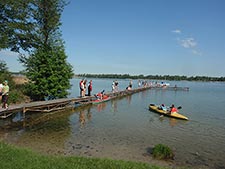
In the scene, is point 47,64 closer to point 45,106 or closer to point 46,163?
point 45,106

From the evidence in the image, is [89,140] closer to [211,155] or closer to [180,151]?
[180,151]

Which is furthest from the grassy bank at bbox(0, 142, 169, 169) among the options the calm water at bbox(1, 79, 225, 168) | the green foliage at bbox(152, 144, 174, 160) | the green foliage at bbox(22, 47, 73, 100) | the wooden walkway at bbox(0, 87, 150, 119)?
the green foliage at bbox(22, 47, 73, 100)

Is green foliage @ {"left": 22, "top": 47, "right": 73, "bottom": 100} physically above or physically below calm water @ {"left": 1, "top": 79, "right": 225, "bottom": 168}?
above

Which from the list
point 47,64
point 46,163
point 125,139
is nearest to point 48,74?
point 47,64

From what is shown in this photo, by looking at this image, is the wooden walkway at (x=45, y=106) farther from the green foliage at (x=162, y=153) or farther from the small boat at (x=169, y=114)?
the green foliage at (x=162, y=153)

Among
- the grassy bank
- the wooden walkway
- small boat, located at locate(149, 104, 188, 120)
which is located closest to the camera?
the grassy bank

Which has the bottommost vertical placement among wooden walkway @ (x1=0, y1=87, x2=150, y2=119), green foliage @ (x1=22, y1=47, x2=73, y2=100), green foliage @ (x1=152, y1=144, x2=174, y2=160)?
green foliage @ (x1=152, y1=144, x2=174, y2=160)

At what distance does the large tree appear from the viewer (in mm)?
24016

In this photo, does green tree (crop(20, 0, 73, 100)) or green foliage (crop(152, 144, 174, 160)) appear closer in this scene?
green foliage (crop(152, 144, 174, 160))

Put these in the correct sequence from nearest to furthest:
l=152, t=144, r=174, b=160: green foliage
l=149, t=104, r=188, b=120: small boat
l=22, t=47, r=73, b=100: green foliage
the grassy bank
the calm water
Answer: the grassy bank, l=152, t=144, r=174, b=160: green foliage, the calm water, l=149, t=104, r=188, b=120: small boat, l=22, t=47, r=73, b=100: green foliage

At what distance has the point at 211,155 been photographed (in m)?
11.4

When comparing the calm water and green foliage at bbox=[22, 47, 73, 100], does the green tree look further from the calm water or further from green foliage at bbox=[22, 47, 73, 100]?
the calm water

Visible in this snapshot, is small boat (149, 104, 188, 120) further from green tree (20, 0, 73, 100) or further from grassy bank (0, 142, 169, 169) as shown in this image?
grassy bank (0, 142, 169, 169)

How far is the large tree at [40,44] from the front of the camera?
945 inches
